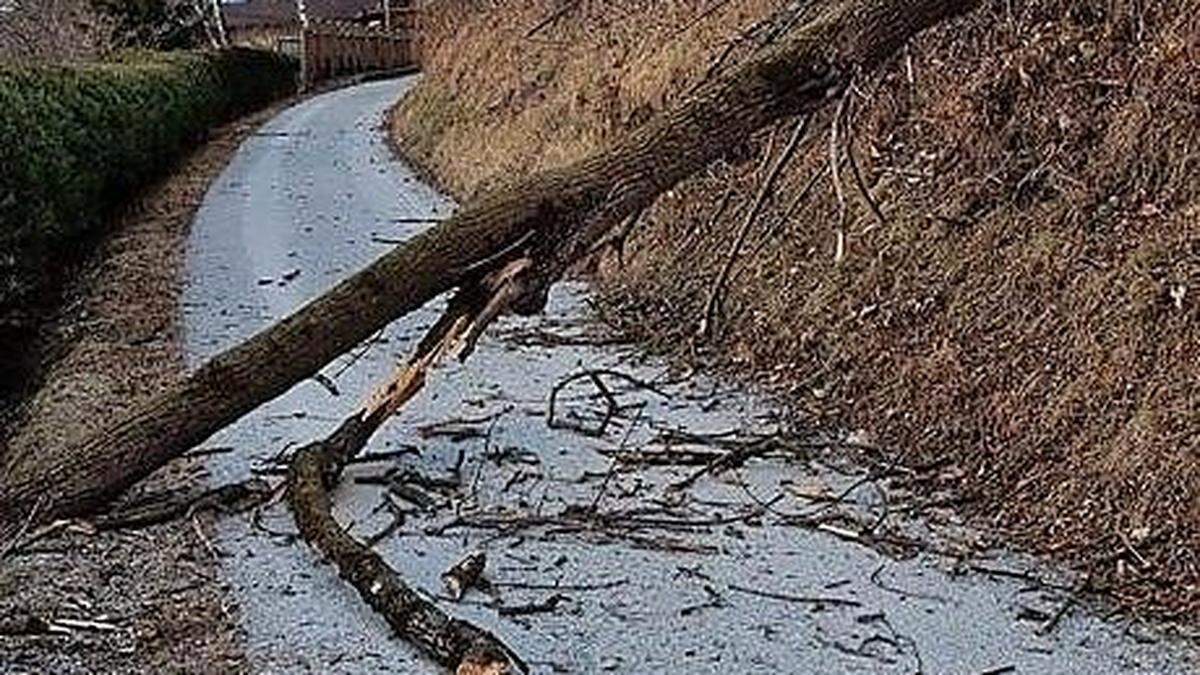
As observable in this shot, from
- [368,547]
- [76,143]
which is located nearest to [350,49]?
[76,143]

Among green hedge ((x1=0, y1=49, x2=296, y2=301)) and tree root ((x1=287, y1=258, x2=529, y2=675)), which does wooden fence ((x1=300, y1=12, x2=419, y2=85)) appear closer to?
green hedge ((x1=0, y1=49, x2=296, y2=301))

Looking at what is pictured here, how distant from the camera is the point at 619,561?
21.8 feet

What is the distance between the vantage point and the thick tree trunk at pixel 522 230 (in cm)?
726

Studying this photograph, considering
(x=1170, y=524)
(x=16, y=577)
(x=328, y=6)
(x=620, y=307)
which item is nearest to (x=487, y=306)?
(x=16, y=577)

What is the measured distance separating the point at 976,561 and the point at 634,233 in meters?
6.90

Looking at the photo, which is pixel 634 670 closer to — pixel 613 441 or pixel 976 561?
pixel 976 561

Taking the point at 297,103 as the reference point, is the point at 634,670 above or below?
above

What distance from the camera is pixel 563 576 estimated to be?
6.46 metres

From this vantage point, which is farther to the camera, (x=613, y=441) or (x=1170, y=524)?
(x=613, y=441)

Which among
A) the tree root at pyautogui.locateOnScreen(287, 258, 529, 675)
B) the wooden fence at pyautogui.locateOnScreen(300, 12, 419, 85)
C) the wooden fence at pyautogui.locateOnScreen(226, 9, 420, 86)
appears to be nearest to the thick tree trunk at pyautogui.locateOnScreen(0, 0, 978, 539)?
the tree root at pyautogui.locateOnScreen(287, 258, 529, 675)

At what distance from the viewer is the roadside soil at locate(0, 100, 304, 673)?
227 inches

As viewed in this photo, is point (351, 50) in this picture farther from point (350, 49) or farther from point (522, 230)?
point (522, 230)

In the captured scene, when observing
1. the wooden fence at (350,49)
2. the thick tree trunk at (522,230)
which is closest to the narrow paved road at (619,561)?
the thick tree trunk at (522,230)

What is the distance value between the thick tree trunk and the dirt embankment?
1.32 m
